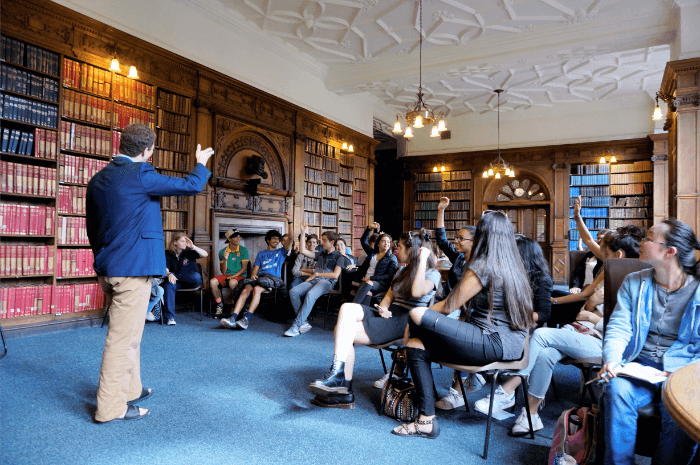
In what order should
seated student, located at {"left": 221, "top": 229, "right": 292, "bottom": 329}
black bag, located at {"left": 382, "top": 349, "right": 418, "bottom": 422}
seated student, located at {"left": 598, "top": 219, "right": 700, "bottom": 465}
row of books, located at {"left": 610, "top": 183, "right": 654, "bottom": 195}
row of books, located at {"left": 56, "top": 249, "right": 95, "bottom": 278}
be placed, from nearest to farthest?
seated student, located at {"left": 598, "top": 219, "right": 700, "bottom": 465}, black bag, located at {"left": 382, "top": 349, "right": 418, "bottom": 422}, row of books, located at {"left": 56, "top": 249, "right": 95, "bottom": 278}, seated student, located at {"left": 221, "top": 229, "right": 292, "bottom": 329}, row of books, located at {"left": 610, "top": 183, "right": 654, "bottom": 195}

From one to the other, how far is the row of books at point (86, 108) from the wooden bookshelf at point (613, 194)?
1007cm

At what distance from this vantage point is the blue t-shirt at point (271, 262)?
6016mm

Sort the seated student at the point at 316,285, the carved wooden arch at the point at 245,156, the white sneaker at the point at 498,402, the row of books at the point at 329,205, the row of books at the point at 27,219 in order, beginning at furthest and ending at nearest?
the row of books at the point at 329,205, the carved wooden arch at the point at 245,156, the seated student at the point at 316,285, the row of books at the point at 27,219, the white sneaker at the point at 498,402

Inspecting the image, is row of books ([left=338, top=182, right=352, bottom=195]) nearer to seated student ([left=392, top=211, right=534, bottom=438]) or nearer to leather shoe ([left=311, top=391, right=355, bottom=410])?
leather shoe ([left=311, top=391, right=355, bottom=410])

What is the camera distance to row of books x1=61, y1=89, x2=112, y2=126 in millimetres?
4957

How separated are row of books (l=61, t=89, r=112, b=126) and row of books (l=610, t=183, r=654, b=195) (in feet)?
34.5

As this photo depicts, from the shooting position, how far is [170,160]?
612 cm

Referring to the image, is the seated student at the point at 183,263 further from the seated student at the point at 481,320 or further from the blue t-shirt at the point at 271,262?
the seated student at the point at 481,320

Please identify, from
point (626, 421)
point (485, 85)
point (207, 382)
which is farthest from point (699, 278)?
point (485, 85)

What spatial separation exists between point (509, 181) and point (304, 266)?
24.5ft

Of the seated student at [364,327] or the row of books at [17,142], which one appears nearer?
the seated student at [364,327]

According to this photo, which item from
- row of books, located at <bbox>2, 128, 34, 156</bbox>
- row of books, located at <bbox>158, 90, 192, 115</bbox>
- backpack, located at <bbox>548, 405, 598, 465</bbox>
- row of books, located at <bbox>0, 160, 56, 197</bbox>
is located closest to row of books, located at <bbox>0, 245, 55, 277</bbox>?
row of books, located at <bbox>0, 160, 56, 197</bbox>

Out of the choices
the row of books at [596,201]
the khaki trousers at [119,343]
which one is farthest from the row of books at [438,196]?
the khaki trousers at [119,343]

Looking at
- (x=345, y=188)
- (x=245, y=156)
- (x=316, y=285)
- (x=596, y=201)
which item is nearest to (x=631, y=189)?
(x=596, y=201)
